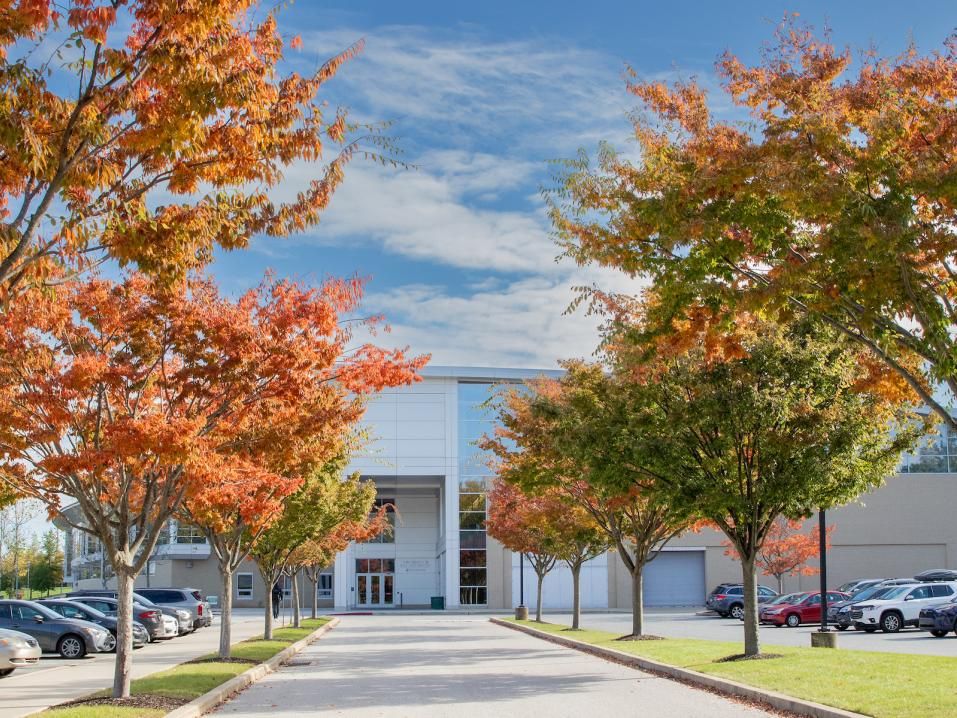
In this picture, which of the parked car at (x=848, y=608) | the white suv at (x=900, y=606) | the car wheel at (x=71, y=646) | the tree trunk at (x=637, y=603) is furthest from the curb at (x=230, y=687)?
the parked car at (x=848, y=608)

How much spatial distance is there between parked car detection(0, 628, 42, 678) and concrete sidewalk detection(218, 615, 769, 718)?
17.5 feet

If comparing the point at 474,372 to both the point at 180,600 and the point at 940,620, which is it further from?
the point at 940,620

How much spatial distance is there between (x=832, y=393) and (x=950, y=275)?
763cm

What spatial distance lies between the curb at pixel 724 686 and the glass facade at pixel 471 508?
140 ft

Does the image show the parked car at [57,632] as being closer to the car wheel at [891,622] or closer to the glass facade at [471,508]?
the car wheel at [891,622]

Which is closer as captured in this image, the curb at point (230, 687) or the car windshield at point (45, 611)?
the curb at point (230, 687)

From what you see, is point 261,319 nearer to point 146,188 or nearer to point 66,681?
point 146,188

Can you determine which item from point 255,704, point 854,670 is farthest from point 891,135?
point 255,704

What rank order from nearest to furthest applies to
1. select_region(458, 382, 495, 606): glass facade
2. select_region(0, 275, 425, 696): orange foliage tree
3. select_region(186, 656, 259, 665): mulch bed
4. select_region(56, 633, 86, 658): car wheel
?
select_region(0, 275, 425, 696): orange foliage tree → select_region(186, 656, 259, 665): mulch bed → select_region(56, 633, 86, 658): car wheel → select_region(458, 382, 495, 606): glass facade

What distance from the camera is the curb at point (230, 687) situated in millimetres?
13402

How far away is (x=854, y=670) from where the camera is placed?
1661 cm

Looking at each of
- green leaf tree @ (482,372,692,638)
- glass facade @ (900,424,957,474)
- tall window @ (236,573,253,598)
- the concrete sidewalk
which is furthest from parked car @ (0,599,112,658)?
tall window @ (236,573,253,598)

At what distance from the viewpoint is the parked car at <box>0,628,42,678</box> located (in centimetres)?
2131

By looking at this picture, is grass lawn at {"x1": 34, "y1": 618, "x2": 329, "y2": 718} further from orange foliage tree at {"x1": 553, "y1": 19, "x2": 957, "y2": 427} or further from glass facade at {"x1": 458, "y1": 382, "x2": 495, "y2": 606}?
glass facade at {"x1": 458, "y1": 382, "x2": 495, "y2": 606}
